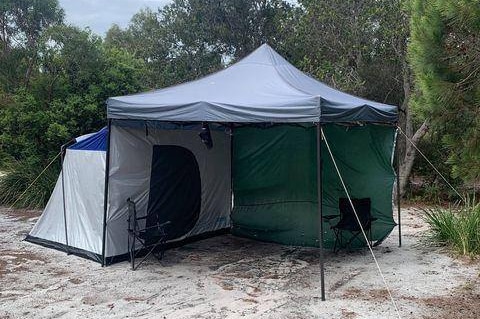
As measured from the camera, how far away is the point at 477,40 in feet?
12.3

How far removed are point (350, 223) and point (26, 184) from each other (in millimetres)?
6664

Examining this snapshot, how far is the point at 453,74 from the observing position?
3900 millimetres

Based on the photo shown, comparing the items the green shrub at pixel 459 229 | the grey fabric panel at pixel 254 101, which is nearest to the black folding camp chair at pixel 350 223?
the green shrub at pixel 459 229

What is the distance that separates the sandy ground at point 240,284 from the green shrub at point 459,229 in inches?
7.9

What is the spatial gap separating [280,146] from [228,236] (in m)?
1.50

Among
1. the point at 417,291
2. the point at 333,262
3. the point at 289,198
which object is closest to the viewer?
the point at 417,291

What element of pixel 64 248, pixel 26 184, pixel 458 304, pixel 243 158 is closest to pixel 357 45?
pixel 243 158

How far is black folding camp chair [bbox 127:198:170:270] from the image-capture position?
17.3 ft

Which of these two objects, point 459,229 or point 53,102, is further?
Answer: point 53,102

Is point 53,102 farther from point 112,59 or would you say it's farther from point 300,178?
point 300,178

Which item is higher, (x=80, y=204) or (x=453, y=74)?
(x=453, y=74)

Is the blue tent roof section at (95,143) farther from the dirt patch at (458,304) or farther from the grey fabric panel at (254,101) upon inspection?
the dirt patch at (458,304)

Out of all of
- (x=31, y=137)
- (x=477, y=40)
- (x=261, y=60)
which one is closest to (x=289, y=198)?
(x=261, y=60)

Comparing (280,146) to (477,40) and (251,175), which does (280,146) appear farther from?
(477,40)
